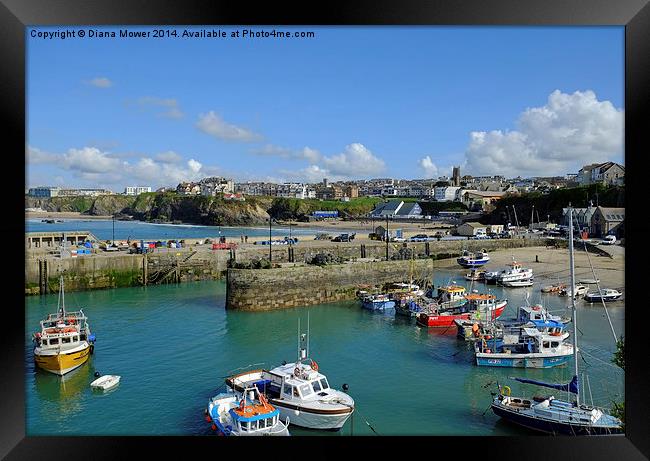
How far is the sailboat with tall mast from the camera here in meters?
5.03

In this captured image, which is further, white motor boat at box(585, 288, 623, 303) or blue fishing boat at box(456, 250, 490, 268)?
blue fishing boat at box(456, 250, 490, 268)

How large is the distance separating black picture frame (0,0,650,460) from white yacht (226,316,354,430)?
2238mm

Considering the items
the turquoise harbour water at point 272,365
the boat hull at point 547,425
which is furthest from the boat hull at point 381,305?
the boat hull at point 547,425

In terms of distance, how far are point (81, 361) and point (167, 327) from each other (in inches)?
87.4

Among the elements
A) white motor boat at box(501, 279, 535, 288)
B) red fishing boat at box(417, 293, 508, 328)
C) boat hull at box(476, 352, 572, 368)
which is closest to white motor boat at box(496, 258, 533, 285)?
white motor boat at box(501, 279, 535, 288)

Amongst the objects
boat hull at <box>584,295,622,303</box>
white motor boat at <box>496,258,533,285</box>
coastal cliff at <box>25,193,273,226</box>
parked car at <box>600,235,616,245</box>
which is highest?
coastal cliff at <box>25,193,273,226</box>

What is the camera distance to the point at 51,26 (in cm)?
344

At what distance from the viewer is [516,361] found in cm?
764

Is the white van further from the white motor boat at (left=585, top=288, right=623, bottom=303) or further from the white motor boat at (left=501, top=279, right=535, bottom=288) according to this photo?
the white motor boat at (left=585, top=288, right=623, bottom=303)

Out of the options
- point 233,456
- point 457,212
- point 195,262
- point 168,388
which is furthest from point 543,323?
point 457,212

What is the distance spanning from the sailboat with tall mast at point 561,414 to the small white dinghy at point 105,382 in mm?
4602

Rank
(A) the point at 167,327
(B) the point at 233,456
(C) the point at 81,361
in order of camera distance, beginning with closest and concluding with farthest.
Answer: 1. (B) the point at 233,456
2. (C) the point at 81,361
3. (A) the point at 167,327

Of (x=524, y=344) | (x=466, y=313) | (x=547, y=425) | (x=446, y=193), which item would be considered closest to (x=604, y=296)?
(x=466, y=313)
